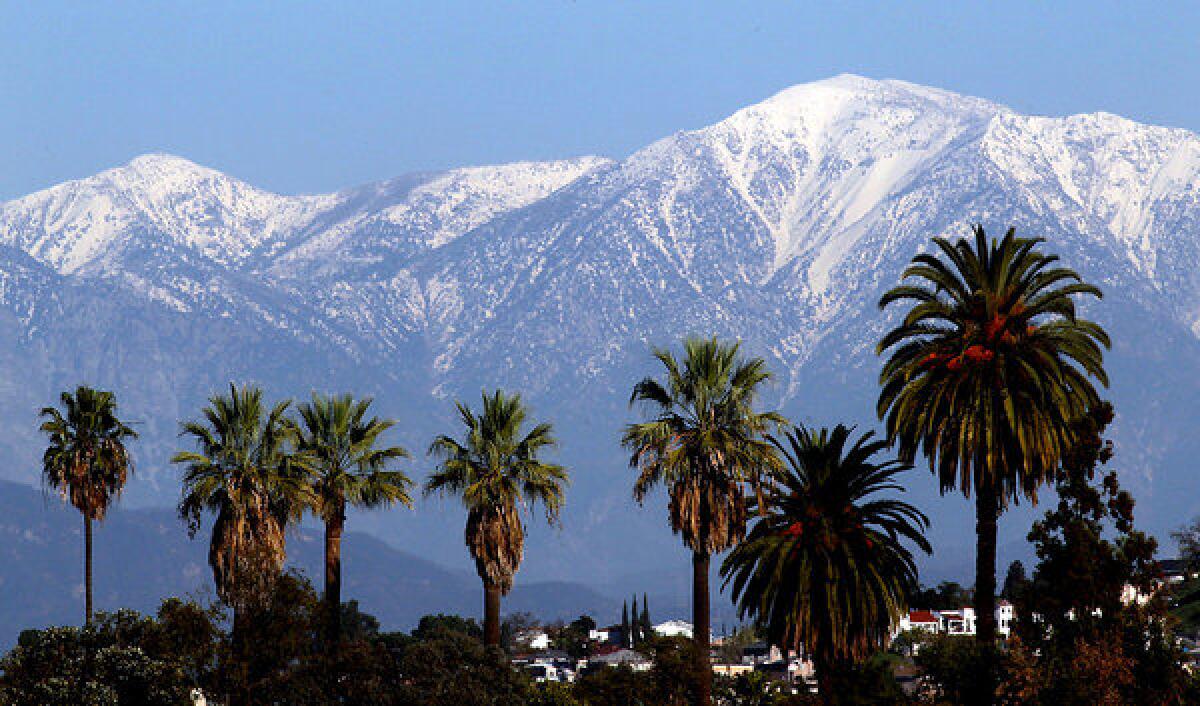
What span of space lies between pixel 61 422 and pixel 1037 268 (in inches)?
2156

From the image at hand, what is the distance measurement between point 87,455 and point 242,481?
17595mm

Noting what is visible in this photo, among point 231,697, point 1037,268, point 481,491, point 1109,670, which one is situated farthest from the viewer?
point 481,491

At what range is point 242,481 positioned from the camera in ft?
295

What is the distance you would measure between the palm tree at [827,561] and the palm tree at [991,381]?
3.51 metres

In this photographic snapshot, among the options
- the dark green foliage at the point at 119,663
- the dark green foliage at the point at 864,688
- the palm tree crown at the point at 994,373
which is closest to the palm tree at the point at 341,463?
the dark green foliage at the point at 119,663

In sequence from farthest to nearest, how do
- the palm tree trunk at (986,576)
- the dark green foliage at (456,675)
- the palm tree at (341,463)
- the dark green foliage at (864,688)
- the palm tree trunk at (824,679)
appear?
the palm tree at (341,463)
the dark green foliage at (456,675)
the palm tree trunk at (824,679)
the dark green foliage at (864,688)
the palm tree trunk at (986,576)

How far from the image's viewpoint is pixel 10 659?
79.0 metres

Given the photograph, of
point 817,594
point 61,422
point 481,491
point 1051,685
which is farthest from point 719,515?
point 61,422

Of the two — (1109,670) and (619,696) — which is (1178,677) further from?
(619,696)

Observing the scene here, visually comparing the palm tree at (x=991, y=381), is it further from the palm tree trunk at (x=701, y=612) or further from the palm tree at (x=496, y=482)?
the palm tree at (x=496, y=482)

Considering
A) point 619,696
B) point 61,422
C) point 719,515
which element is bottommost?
point 619,696

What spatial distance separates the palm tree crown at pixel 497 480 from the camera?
88688mm

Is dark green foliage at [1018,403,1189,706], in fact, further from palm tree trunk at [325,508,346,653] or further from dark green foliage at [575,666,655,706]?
dark green foliage at [575,666,655,706]

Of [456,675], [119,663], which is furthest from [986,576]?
[119,663]
